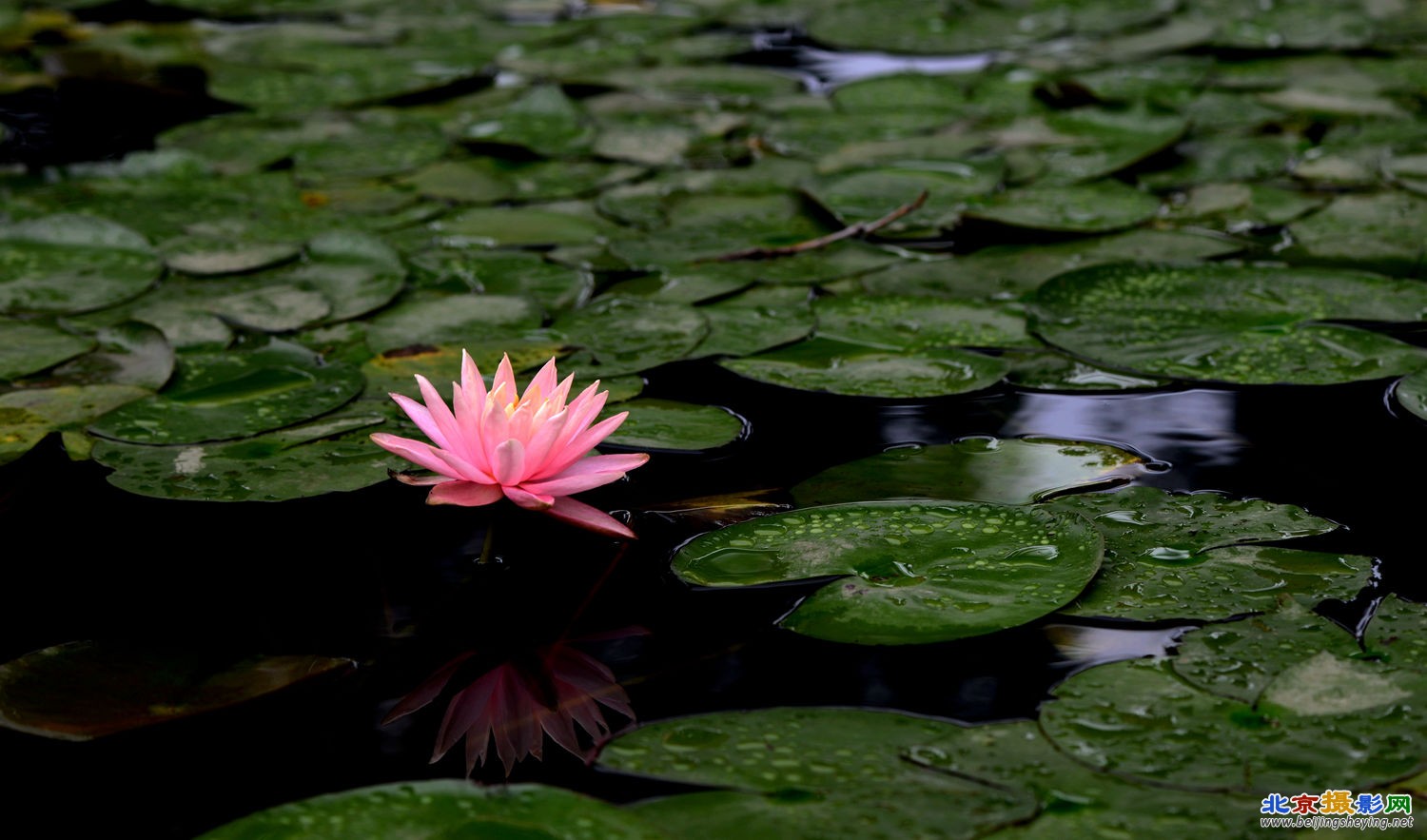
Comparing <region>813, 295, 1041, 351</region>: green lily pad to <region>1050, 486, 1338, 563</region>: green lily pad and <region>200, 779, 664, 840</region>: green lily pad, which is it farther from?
<region>200, 779, 664, 840</region>: green lily pad

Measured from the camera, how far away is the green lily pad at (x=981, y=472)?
1.73 meters

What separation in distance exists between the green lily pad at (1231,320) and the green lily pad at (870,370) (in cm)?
18

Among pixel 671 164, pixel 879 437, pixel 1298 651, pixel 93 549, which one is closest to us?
pixel 1298 651

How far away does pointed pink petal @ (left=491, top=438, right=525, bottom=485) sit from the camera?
1.49m

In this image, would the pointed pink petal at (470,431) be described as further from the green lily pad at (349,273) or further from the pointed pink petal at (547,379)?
the green lily pad at (349,273)

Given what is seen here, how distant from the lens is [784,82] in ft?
12.6

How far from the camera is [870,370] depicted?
2.11 metres

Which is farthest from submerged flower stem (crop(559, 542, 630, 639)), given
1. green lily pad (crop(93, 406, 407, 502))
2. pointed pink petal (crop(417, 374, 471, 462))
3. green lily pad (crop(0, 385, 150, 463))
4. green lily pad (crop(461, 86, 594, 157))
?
green lily pad (crop(461, 86, 594, 157))

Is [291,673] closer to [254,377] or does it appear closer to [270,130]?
[254,377]

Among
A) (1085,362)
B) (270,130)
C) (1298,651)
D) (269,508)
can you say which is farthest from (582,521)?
(270,130)

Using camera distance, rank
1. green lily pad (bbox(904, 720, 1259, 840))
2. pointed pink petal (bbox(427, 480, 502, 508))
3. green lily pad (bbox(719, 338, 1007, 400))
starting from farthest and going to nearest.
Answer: green lily pad (bbox(719, 338, 1007, 400)), pointed pink petal (bbox(427, 480, 502, 508)), green lily pad (bbox(904, 720, 1259, 840))

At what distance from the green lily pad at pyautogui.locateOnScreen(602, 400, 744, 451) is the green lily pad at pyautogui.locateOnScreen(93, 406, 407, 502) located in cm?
34

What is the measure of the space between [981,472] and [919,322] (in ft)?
1.86

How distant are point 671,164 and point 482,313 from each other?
0.99m
